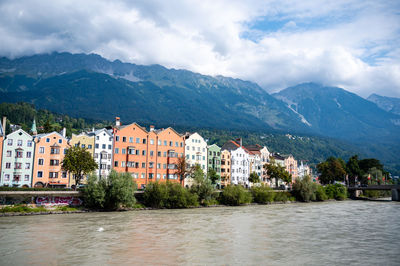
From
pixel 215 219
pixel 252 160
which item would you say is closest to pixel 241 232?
pixel 215 219

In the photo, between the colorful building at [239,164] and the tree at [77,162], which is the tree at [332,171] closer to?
the colorful building at [239,164]

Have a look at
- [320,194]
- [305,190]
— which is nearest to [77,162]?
[305,190]

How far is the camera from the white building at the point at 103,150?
9694 centimetres

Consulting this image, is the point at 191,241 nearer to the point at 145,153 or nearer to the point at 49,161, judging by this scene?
the point at 49,161

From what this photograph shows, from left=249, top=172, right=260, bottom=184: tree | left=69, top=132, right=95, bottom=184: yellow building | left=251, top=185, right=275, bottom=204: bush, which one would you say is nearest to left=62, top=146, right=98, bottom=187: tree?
left=69, top=132, right=95, bottom=184: yellow building

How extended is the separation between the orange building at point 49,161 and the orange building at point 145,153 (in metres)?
14.5

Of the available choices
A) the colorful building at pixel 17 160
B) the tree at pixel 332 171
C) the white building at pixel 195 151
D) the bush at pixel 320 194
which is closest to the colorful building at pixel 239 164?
the white building at pixel 195 151

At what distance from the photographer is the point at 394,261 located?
115 feet

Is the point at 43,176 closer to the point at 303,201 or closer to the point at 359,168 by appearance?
the point at 303,201

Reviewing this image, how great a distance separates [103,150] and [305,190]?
66939 mm

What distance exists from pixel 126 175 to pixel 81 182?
23.3m

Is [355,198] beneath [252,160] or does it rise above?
beneath

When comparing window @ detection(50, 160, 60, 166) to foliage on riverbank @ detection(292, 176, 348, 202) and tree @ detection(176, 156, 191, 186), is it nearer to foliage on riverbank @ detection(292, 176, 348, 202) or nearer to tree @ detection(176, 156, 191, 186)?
tree @ detection(176, 156, 191, 186)

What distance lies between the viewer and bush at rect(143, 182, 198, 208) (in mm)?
80875
